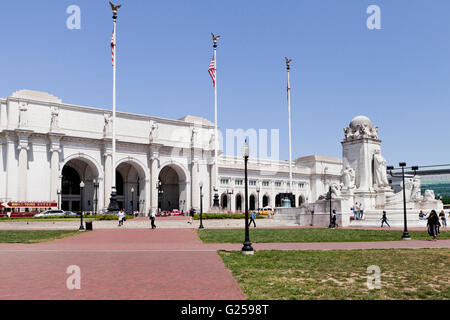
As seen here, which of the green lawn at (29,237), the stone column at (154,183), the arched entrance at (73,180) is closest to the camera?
the green lawn at (29,237)

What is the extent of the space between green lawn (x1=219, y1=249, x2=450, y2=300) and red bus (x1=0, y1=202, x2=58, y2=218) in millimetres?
49500

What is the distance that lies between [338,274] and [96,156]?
211ft

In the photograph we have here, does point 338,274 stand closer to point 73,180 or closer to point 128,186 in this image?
point 73,180

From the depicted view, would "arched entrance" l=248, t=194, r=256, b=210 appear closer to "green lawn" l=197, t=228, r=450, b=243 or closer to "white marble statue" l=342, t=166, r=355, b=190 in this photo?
"white marble statue" l=342, t=166, r=355, b=190

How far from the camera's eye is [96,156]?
7012 centimetres

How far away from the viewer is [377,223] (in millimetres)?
36250

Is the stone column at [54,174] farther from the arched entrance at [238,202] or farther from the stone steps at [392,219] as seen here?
the arched entrance at [238,202]

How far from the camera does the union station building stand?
6194 cm

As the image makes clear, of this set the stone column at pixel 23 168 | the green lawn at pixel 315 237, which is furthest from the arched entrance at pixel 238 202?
the green lawn at pixel 315 237

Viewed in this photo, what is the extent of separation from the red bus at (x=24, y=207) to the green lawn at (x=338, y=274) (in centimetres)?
4950

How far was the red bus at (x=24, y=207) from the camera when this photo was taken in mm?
56366

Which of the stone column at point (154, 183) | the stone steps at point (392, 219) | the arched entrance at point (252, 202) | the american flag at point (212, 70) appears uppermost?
the american flag at point (212, 70)
